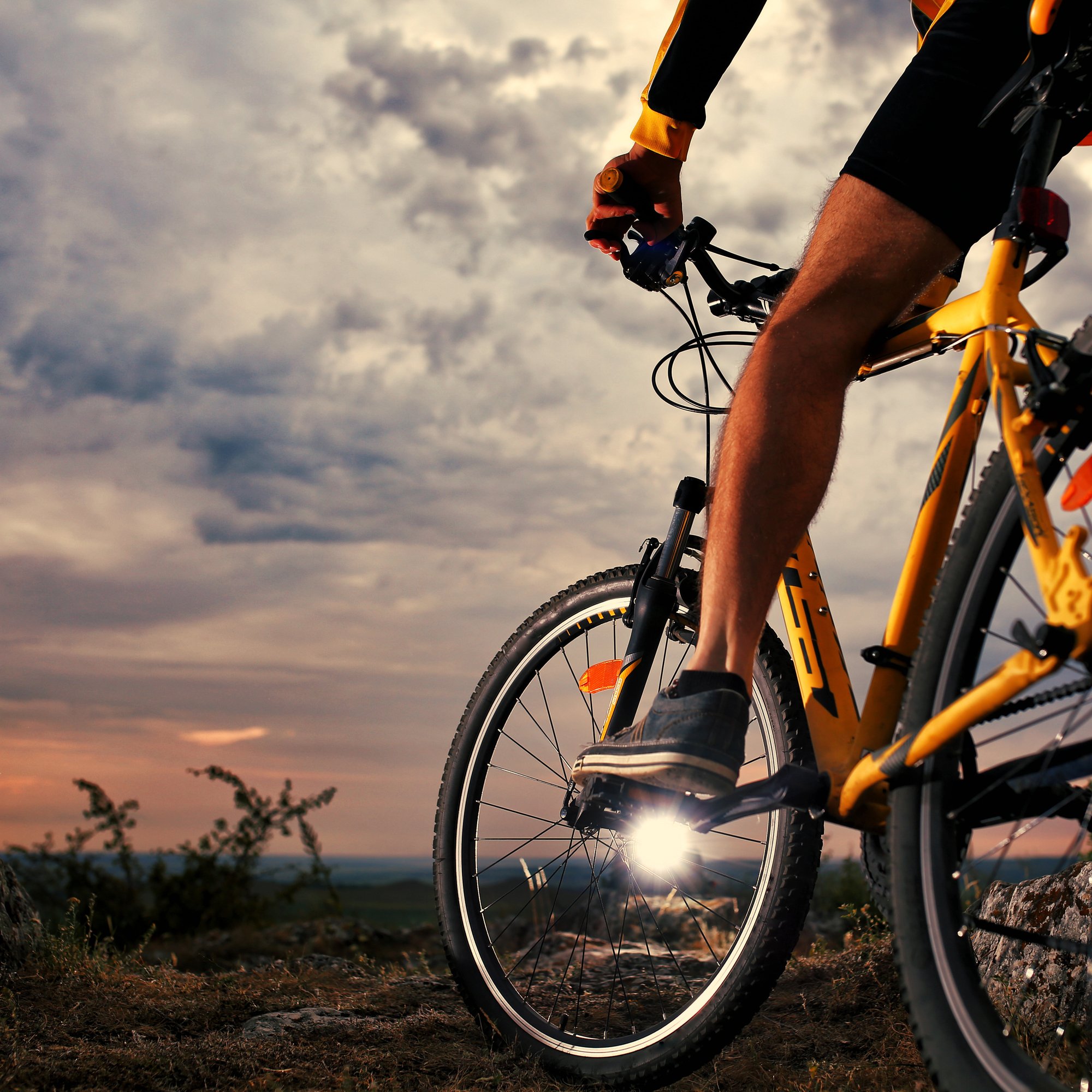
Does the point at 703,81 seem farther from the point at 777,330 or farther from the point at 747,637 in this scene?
the point at 747,637

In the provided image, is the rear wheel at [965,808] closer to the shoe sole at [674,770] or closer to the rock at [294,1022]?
the shoe sole at [674,770]

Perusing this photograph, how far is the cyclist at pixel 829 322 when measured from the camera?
176cm

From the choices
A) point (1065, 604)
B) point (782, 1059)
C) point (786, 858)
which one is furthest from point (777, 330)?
point (782, 1059)

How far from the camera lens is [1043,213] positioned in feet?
5.18

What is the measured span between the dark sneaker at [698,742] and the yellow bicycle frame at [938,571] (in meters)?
0.22

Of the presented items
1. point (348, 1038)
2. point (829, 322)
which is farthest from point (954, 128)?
point (348, 1038)

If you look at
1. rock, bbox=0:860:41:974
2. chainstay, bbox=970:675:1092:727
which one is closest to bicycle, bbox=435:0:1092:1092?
chainstay, bbox=970:675:1092:727

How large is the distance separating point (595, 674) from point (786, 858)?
0.83 metres

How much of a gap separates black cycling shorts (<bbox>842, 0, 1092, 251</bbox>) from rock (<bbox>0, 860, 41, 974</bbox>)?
350cm

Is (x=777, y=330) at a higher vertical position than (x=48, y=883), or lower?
higher

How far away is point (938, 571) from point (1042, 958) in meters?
1.44

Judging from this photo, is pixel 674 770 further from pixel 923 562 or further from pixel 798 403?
pixel 798 403

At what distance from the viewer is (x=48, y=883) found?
6.77 meters

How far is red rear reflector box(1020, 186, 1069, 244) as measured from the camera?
1571 mm
